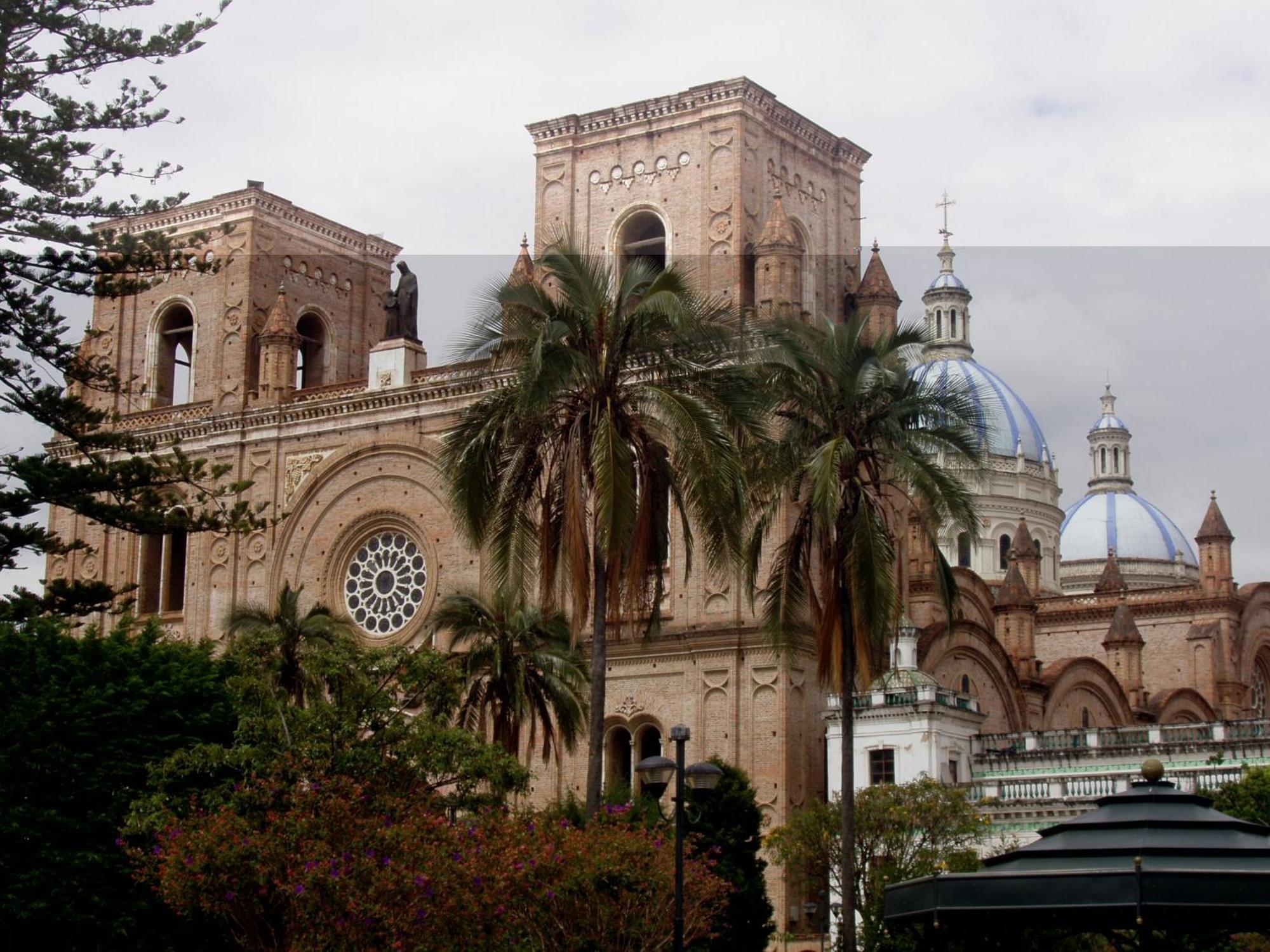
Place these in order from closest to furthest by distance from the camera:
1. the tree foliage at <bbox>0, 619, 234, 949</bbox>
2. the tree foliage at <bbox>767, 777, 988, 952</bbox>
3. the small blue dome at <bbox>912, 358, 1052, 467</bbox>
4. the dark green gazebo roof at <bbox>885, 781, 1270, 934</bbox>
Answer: the dark green gazebo roof at <bbox>885, 781, 1270, 934</bbox>, the tree foliage at <bbox>0, 619, 234, 949</bbox>, the tree foliage at <bbox>767, 777, 988, 952</bbox>, the small blue dome at <bbox>912, 358, 1052, 467</bbox>

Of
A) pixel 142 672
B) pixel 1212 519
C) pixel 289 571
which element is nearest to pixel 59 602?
pixel 142 672

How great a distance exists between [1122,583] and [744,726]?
29406mm

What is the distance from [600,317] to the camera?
2816 centimetres

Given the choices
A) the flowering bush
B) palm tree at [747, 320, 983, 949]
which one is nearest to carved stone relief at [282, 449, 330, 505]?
palm tree at [747, 320, 983, 949]

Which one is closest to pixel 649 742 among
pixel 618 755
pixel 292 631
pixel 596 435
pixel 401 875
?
pixel 618 755

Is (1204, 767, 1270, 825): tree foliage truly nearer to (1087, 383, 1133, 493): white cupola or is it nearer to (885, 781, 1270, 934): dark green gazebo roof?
(885, 781, 1270, 934): dark green gazebo roof

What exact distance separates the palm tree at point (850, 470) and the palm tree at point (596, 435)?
69.0 inches

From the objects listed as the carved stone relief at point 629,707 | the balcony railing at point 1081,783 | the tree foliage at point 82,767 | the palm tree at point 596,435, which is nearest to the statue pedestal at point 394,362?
the carved stone relief at point 629,707

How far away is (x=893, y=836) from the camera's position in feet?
116

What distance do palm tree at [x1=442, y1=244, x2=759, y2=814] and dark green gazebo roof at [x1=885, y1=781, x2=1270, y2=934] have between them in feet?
39.1

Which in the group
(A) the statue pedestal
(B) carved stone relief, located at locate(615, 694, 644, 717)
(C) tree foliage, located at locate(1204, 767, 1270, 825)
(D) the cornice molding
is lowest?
(C) tree foliage, located at locate(1204, 767, 1270, 825)

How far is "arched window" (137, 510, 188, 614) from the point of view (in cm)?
5522

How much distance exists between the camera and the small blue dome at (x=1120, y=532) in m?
80.6

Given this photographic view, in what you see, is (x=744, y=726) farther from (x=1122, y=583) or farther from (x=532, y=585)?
(x=1122, y=583)
